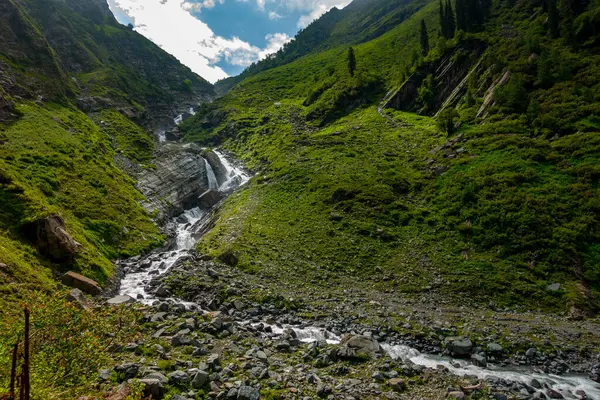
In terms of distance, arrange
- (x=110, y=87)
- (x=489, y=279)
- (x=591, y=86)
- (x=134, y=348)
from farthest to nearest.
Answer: (x=110, y=87) → (x=591, y=86) → (x=489, y=279) → (x=134, y=348)

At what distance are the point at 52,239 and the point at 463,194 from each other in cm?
4482

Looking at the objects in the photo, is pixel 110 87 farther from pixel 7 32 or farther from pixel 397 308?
pixel 397 308

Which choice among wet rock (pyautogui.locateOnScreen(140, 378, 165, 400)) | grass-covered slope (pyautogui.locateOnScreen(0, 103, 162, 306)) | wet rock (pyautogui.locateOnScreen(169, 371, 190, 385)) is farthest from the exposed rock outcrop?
wet rock (pyautogui.locateOnScreen(140, 378, 165, 400))

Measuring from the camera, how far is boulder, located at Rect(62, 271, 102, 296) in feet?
85.9

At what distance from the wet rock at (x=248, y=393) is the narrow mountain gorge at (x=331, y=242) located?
0.33 ft

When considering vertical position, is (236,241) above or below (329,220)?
above

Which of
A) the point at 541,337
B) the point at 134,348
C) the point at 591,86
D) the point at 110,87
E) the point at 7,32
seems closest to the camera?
the point at 134,348

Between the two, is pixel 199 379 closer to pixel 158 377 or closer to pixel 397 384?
pixel 158 377

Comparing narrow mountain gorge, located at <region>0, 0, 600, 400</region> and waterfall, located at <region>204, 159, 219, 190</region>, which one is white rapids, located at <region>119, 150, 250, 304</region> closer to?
narrow mountain gorge, located at <region>0, 0, 600, 400</region>

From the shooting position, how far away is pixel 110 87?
117 metres

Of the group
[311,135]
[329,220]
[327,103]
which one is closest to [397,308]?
[329,220]

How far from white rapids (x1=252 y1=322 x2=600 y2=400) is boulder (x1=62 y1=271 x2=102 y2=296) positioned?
17051 mm

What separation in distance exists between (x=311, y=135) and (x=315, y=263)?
176ft

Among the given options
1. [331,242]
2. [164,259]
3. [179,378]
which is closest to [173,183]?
[164,259]
